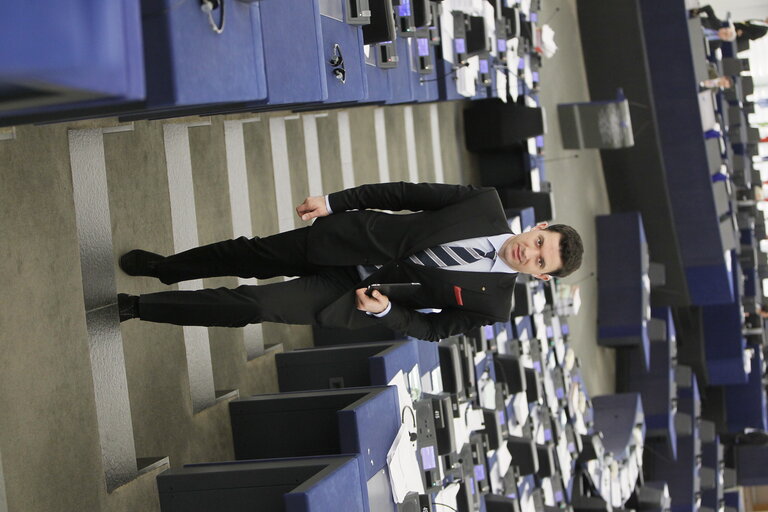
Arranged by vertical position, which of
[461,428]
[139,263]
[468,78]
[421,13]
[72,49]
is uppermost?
[421,13]

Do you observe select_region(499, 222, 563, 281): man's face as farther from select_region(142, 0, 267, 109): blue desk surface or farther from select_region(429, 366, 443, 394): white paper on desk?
select_region(429, 366, 443, 394): white paper on desk

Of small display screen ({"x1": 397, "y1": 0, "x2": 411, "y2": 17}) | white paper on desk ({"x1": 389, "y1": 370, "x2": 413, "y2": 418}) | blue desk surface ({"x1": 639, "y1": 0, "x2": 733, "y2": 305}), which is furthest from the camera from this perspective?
blue desk surface ({"x1": 639, "y1": 0, "x2": 733, "y2": 305})

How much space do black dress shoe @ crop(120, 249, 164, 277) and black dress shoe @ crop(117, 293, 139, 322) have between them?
0.13 m

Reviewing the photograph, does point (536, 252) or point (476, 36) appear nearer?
point (536, 252)

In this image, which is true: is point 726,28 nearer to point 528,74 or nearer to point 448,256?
point 528,74

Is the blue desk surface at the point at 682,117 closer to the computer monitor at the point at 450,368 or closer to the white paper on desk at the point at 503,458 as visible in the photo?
the white paper on desk at the point at 503,458

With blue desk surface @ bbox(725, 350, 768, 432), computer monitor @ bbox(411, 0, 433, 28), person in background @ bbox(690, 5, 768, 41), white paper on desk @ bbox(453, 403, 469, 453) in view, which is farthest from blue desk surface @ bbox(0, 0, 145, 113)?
blue desk surface @ bbox(725, 350, 768, 432)

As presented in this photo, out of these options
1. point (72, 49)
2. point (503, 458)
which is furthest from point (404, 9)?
point (72, 49)

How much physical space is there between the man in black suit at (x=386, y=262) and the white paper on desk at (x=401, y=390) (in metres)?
0.62

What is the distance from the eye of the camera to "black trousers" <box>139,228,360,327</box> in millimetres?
3111

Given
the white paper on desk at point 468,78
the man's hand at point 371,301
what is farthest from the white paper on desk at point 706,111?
the man's hand at point 371,301

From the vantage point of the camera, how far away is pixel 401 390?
3930 millimetres

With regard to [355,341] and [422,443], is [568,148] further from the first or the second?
[422,443]

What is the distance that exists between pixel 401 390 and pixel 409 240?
40.9 inches
